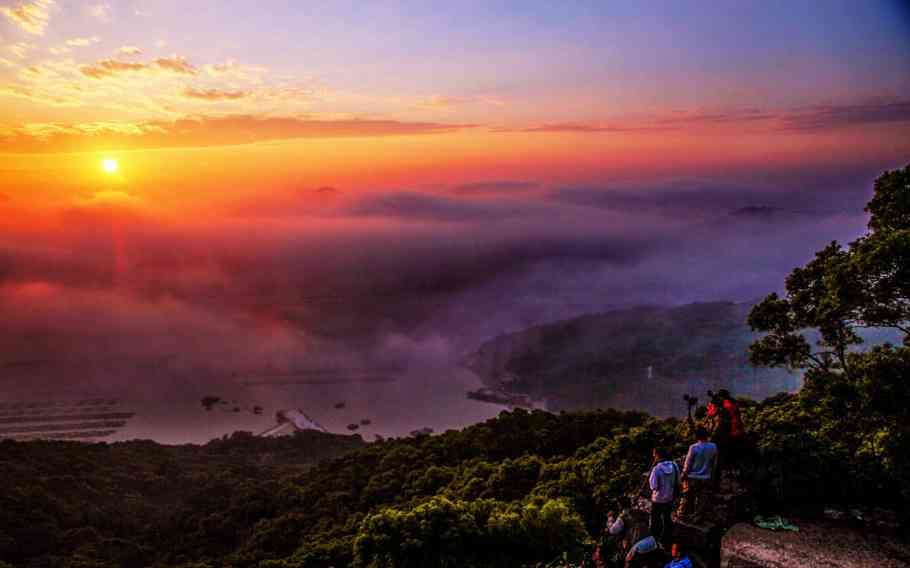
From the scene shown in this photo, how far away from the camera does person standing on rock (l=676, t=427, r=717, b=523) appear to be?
38.6ft

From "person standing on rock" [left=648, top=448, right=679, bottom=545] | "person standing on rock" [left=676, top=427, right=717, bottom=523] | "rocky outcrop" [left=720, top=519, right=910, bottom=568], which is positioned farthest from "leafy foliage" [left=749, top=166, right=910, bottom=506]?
"person standing on rock" [left=648, top=448, right=679, bottom=545]

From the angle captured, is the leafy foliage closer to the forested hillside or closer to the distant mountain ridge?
the forested hillside

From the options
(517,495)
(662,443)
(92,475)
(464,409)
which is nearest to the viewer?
(662,443)

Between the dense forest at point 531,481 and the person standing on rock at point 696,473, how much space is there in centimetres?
171

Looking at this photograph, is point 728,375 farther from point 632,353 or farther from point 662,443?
point 662,443

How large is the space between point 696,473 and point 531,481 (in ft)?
44.0

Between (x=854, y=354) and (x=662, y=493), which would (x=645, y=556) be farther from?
(x=854, y=354)

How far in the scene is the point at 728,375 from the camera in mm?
129500

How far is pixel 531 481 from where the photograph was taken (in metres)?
24.3

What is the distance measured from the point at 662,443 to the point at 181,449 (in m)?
71.2

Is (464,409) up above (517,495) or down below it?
below

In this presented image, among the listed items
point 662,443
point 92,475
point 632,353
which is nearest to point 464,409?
point 632,353

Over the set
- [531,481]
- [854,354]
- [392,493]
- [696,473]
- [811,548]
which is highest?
[854,354]

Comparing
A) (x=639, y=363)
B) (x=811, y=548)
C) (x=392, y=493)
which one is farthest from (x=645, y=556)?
(x=639, y=363)
